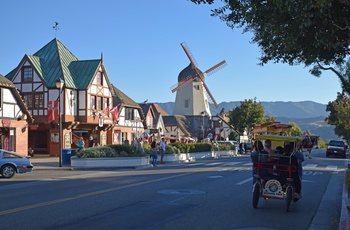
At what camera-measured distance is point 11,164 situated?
22.8m

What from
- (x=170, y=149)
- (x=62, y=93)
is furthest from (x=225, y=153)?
(x=62, y=93)

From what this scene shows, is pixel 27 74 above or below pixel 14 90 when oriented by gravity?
above

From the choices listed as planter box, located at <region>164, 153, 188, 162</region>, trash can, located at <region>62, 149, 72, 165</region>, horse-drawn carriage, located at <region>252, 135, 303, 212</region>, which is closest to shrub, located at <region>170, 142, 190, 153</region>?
planter box, located at <region>164, 153, 188, 162</region>

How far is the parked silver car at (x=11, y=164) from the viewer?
22.6m

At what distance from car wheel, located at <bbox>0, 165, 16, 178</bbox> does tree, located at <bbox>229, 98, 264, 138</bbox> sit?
5913cm

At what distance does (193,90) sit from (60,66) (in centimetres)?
4437

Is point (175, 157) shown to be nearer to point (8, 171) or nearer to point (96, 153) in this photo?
point (96, 153)

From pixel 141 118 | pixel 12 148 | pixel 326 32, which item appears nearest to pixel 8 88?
pixel 12 148

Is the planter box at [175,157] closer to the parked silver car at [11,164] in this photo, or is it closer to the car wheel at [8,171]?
the parked silver car at [11,164]

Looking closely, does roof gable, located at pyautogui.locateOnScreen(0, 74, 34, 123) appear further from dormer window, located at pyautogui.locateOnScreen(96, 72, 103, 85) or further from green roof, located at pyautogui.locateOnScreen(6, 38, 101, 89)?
dormer window, located at pyautogui.locateOnScreen(96, 72, 103, 85)

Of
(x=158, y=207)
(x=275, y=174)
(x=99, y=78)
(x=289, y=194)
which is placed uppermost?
(x=99, y=78)

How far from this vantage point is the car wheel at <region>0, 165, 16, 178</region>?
73.9ft

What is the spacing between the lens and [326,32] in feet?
34.7

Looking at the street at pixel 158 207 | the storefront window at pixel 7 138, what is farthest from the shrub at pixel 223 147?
A: the street at pixel 158 207
